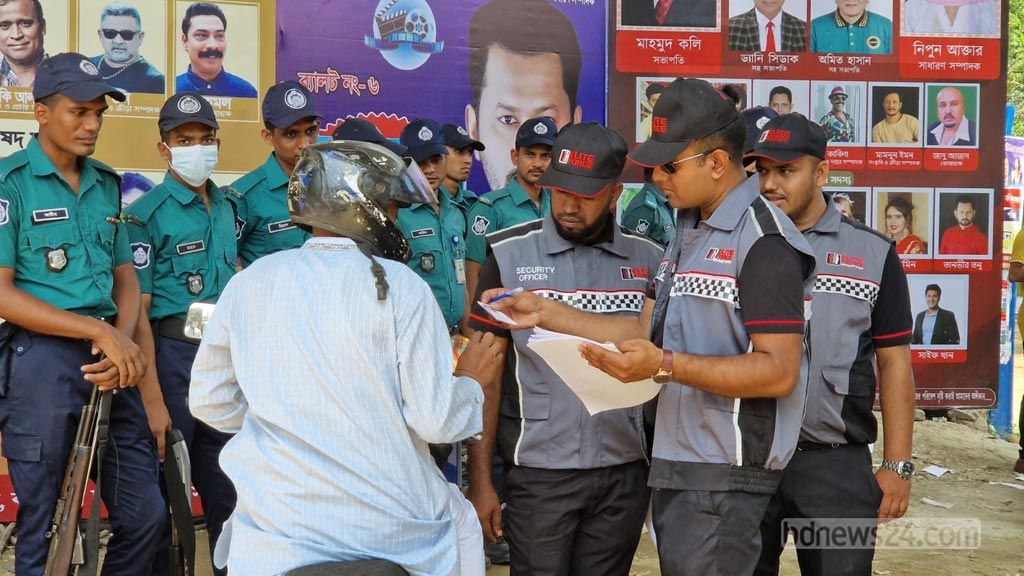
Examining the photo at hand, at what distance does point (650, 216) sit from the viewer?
612cm

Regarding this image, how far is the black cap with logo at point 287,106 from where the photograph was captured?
16.6 feet

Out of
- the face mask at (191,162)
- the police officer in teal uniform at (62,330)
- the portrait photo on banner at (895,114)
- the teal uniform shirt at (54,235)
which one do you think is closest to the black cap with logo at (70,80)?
the police officer in teal uniform at (62,330)

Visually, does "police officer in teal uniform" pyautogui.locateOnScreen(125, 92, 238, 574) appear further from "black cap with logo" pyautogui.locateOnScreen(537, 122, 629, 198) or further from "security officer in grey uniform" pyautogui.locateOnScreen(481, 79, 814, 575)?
"security officer in grey uniform" pyautogui.locateOnScreen(481, 79, 814, 575)

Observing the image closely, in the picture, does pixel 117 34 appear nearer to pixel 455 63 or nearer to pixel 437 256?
pixel 455 63

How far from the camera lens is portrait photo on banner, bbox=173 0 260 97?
5.81 m

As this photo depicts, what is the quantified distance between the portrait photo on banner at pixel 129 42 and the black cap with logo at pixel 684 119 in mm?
3721

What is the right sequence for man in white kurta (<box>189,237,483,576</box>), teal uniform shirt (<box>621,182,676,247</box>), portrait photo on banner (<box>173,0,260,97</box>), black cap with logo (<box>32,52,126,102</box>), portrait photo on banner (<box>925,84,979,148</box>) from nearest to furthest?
man in white kurta (<box>189,237,483,576</box>) → black cap with logo (<box>32,52,126,102</box>) → portrait photo on banner (<box>173,0,260,97</box>) → teal uniform shirt (<box>621,182,676,247</box>) → portrait photo on banner (<box>925,84,979,148</box>)

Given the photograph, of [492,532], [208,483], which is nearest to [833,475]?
[492,532]

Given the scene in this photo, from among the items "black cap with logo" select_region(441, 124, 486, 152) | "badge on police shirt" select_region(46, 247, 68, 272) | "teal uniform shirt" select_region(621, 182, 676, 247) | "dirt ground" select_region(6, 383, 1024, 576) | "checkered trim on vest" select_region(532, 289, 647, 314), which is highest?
"black cap with logo" select_region(441, 124, 486, 152)

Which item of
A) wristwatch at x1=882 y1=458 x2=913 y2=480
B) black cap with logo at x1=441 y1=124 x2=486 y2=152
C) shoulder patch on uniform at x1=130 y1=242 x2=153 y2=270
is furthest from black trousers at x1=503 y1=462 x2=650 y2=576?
black cap with logo at x1=441 y1=124 x2=486 y2=152

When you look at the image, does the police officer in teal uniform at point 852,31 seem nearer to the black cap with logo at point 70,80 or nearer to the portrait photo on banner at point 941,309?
the portrait photo on banner at point 941,309

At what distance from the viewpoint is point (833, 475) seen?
11.9ft

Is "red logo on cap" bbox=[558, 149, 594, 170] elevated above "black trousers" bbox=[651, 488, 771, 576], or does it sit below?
above

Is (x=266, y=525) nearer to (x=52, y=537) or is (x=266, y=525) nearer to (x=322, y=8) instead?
(x=52, y=537)
